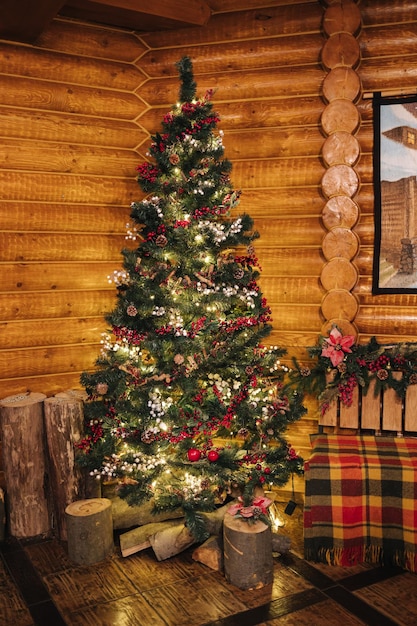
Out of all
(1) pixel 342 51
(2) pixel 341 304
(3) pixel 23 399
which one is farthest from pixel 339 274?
(3) pixel 23 399

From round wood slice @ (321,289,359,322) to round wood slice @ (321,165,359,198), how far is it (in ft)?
2.61

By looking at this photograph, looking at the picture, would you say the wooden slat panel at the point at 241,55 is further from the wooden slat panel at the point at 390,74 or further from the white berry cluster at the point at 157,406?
the white berry cluster at the point at 157,406

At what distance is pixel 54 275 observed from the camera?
4.83 m

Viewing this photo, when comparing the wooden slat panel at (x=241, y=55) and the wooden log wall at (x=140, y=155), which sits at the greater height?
the wooden slat panel at (x=241, y=55)

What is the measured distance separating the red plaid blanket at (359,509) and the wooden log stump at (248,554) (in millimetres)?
423

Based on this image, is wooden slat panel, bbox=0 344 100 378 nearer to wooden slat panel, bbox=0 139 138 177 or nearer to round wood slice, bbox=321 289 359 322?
wooden slat panel, bbox=0 139 138 177

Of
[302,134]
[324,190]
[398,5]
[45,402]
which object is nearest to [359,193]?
[324,190]

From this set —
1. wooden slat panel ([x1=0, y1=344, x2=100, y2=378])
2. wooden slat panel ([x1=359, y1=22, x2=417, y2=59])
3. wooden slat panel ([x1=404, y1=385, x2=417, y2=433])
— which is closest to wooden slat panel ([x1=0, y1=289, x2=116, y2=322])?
wooden slat panel ([x1=0, y1=344, x2=100, y2=378])

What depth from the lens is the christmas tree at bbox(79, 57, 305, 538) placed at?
159 inches

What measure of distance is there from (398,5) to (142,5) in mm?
2038

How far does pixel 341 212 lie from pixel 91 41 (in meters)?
2.56

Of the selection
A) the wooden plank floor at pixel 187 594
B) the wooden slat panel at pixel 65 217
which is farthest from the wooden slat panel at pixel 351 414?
the wooden slat panel at pixel 65 217

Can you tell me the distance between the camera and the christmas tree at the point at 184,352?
4.03 metres

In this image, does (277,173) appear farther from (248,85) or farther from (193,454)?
(193,454)
